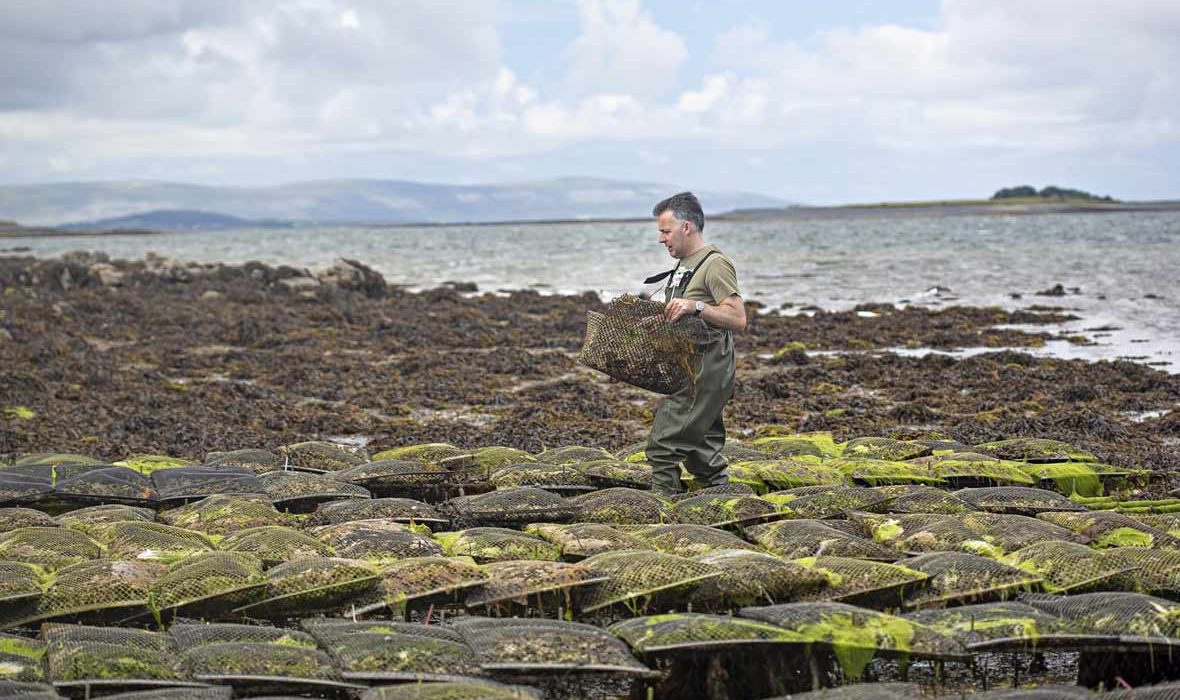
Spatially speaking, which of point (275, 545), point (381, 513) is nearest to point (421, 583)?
point (275, 545)

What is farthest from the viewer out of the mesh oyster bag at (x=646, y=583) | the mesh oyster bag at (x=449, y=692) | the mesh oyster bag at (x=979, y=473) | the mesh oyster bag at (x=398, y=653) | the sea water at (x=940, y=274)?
the sea water at (x=940, y=274)

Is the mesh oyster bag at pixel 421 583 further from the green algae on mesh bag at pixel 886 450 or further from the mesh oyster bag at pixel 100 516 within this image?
the green algae on mesh bag at pixel 886 450

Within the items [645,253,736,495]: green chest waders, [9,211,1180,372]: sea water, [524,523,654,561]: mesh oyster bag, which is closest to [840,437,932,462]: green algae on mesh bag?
[645,253,736,495]: green chest waders

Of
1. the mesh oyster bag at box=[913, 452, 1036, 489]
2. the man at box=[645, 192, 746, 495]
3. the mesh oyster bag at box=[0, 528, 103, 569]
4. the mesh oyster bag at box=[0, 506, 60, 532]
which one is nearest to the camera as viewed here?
the mesh oyster bag at box=[0, 528, 103, 569]

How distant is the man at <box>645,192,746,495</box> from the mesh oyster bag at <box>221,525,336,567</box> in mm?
2815

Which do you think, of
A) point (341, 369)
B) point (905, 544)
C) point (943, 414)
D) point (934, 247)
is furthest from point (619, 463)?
point (934, 247)

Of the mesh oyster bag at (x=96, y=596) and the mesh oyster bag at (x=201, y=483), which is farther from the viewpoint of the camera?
the mesh oyster bag at (x=201, y=483)

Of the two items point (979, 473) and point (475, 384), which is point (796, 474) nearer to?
point (979, 473)

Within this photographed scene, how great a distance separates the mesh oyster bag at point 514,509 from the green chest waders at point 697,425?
3.42 ft

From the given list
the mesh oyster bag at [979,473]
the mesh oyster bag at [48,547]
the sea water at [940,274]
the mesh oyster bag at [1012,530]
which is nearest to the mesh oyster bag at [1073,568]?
the mesh oyster bag at [1012,530]

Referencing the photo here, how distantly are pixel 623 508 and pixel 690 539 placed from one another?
1.07 metres

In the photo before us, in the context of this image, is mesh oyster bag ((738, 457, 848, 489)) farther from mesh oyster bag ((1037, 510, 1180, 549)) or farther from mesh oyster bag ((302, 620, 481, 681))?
mesh oyster bag ((302, 620, 481, 681))

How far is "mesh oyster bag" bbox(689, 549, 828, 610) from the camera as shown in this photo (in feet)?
17.8

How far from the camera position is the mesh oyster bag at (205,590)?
5293 mm
